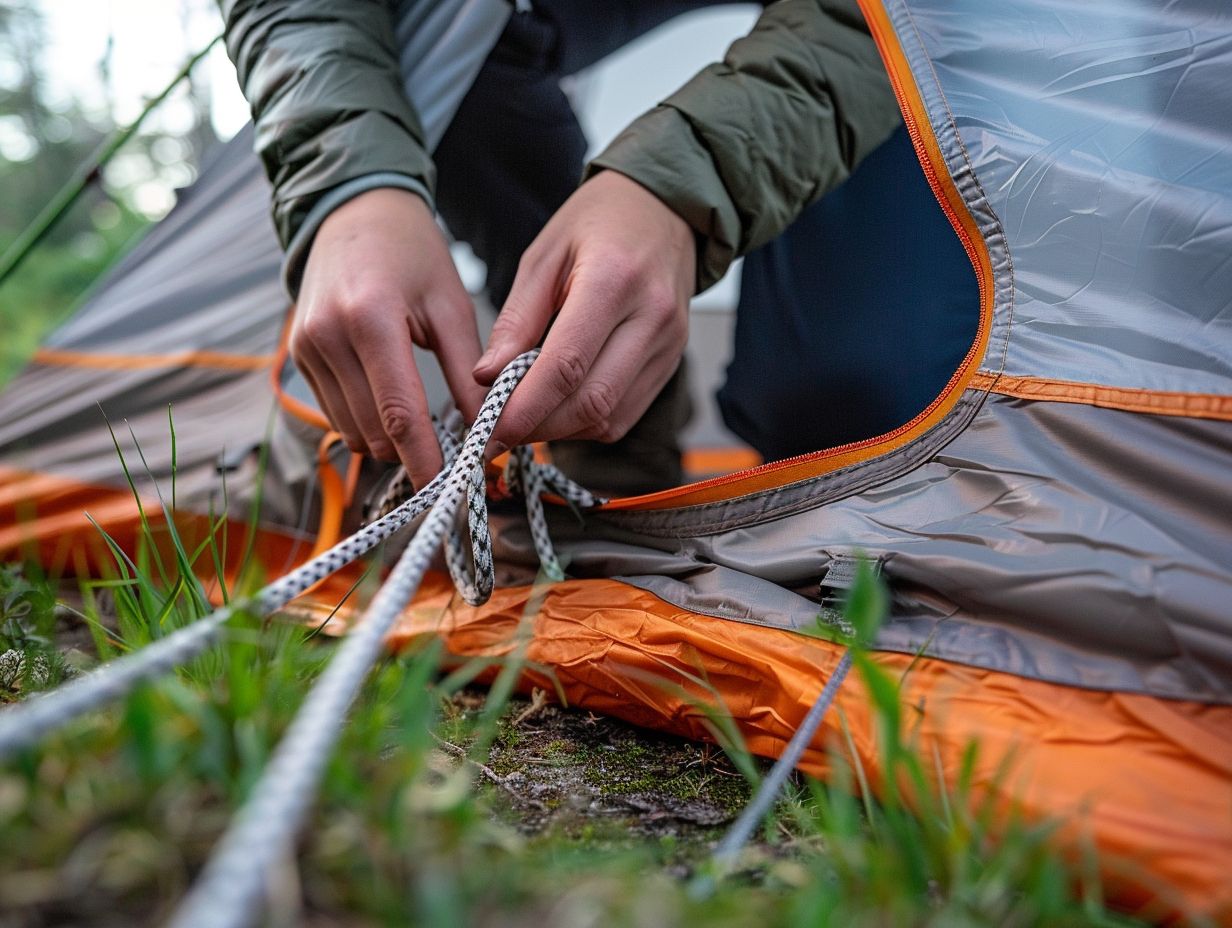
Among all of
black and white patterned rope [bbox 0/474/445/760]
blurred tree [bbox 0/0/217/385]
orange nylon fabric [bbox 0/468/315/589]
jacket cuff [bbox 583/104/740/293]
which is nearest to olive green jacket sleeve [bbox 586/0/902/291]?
jacket cuff [bbox 583/104/740/293]

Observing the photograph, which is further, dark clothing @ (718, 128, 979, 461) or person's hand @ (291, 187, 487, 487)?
dark clothing @ (718, 128, 979, 461)

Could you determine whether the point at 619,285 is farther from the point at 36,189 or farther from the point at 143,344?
the point at 36,189

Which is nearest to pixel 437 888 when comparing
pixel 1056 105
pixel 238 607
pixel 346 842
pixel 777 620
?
pixel 346 842

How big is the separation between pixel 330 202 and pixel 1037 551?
0.70 metres

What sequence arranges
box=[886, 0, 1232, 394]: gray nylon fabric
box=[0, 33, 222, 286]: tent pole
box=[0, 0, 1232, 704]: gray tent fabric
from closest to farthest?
box=[0, 0, 1232, 704]: gray tent fabric
box=[886, 0, 1232, 394]: gray nylon fabric
box=[0, 33, 222, 286]: tent pole

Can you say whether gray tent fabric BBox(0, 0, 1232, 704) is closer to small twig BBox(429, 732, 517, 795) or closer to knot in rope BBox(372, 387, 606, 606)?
knot in rope BBox(372, 387, 606, 606)

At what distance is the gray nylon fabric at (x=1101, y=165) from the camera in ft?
2.37

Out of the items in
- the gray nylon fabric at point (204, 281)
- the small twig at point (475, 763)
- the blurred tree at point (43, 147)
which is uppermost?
the blurred tree at point (43, 147)

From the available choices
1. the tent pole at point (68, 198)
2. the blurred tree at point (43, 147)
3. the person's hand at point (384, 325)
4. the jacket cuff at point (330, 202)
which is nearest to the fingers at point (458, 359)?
the person's hand at point (384, 325)

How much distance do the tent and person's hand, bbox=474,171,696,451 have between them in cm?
13

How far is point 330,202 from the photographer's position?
908mm

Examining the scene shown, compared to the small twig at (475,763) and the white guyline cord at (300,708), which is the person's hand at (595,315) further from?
the small twig at (475,763)

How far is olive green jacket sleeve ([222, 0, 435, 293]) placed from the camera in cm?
92

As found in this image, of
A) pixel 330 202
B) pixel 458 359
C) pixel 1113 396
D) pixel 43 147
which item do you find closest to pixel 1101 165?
pixel 1113 396
